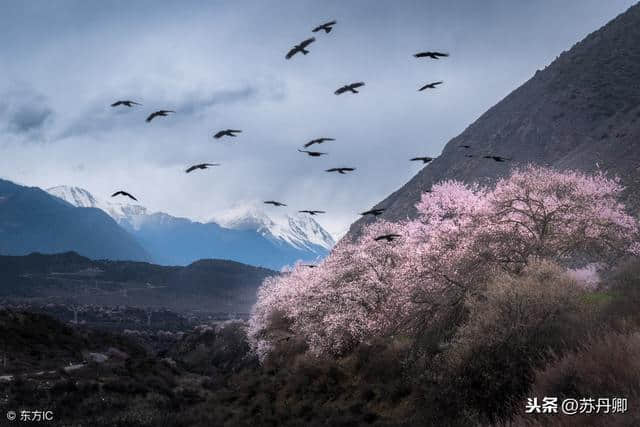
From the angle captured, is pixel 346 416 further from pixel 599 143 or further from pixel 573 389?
pixel 599 143

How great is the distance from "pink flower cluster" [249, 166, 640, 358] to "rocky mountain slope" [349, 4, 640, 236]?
3165cm

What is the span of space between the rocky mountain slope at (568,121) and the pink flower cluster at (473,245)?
3165cm

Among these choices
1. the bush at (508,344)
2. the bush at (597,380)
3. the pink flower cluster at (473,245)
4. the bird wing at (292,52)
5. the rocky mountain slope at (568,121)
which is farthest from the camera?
the rocky mountain slope at (568,121)

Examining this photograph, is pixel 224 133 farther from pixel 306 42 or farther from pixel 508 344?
pixel 508 344

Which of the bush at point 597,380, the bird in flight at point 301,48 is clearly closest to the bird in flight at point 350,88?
the bird in flight at point 301,48

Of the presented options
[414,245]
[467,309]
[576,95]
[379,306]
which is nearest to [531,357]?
[467,309]

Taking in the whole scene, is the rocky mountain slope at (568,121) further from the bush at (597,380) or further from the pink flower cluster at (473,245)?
the bush at (597,380)

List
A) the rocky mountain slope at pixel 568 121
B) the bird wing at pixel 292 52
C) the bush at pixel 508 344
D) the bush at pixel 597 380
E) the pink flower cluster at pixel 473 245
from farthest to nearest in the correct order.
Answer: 1. the rocky mountain slope at pixel 568 121
2. the pink flower cluster at pixel 473 245
3. the bush at pixel 508 344
4. the bird wing at pixel 292 52
5. the bush at pixel 597 380

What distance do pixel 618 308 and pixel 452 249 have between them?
10.5m

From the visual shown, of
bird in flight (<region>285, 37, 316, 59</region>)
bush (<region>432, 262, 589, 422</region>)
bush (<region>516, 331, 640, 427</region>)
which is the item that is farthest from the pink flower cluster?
bird in flight (<region>285, 37, 316, 59</region>)

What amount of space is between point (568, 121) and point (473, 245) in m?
67.4

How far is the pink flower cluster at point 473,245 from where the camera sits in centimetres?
2130

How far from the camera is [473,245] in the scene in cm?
2228

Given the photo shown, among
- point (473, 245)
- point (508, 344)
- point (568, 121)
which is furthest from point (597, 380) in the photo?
point (568, 121)
